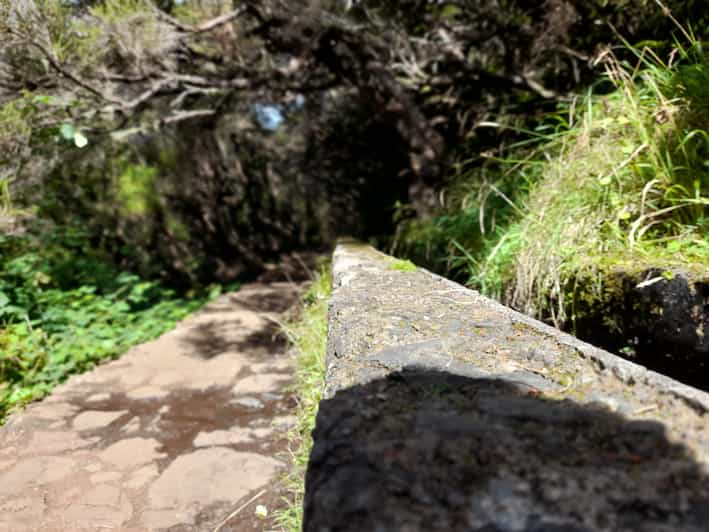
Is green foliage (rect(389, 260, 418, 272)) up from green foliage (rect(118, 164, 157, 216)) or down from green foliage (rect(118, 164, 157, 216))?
down

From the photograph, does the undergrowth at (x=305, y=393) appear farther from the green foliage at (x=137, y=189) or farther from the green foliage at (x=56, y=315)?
the green foliage at (x=137, y=189)

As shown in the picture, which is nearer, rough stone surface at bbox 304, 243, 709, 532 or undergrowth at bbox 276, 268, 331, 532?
rough stone surface at bbox 304, 243, 709, 532

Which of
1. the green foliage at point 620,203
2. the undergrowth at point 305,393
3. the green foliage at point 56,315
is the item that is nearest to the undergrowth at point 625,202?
the green foliage at point 620,203

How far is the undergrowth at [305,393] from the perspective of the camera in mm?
1639

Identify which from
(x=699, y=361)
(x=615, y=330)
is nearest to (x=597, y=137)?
(x=615, y=330)

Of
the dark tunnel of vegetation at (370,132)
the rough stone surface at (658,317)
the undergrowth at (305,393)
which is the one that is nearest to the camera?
the rough stone surface at (658,317)

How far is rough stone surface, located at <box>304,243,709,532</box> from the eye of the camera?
619 millimetres

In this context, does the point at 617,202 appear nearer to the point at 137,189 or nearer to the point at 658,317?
the point at 658,317

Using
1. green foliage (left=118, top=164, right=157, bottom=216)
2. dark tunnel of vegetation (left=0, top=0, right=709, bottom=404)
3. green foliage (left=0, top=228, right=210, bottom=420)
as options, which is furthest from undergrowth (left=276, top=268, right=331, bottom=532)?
green foliage (left=118, top=164, right=157, bottom=216)

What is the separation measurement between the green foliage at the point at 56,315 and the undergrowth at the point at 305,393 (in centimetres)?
148

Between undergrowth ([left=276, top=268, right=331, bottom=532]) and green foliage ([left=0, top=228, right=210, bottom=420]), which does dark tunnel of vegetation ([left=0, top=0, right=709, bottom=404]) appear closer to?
green foliage ([left=0, top=228, right=210, bottom=420])

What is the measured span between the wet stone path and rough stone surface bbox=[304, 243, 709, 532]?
103 cm

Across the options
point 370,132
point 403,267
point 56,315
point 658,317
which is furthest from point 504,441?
point 370,132

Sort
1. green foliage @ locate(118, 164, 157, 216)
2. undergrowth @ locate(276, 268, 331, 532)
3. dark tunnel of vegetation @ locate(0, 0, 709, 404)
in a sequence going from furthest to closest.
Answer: green foliage @ locate(118, 164, 157, 216), dark tunnel of vegetation @ locate(0, 0, 709, 404), undergrowth @ locate(276, 268, 331, 532)
